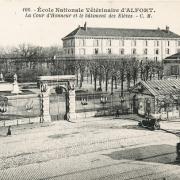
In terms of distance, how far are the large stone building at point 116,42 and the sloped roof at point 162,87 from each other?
2111 cm

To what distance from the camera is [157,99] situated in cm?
2425

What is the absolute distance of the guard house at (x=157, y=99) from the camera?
80.1 ft

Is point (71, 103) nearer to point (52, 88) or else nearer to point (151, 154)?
point (52, 88)

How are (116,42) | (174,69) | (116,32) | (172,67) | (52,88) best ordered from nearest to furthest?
(52,88)
(174,69)
(172,67)
(116,32)
(116,42)

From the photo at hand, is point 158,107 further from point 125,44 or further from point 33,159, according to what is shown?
point 125,44

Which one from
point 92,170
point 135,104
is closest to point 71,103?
point 135,104

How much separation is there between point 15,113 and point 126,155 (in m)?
11.9

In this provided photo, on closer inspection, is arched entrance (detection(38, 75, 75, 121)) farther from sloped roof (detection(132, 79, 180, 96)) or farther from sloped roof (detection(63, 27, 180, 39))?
sloped roof (detection(63, 27, 180, 39))

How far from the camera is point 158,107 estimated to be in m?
24.4

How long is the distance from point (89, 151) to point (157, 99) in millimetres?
9046

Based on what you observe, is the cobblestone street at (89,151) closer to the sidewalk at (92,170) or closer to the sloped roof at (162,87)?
the sidewalk at (92,170)

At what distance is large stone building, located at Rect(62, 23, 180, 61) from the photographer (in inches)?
1842

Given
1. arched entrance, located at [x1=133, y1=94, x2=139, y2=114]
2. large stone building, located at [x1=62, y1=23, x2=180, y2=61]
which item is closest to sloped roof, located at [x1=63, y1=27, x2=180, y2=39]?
large stone building, located at [x1=62, y1=23, x2=180, y2=61]

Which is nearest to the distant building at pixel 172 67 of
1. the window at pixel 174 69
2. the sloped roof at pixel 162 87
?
the window at pixel 174 69
